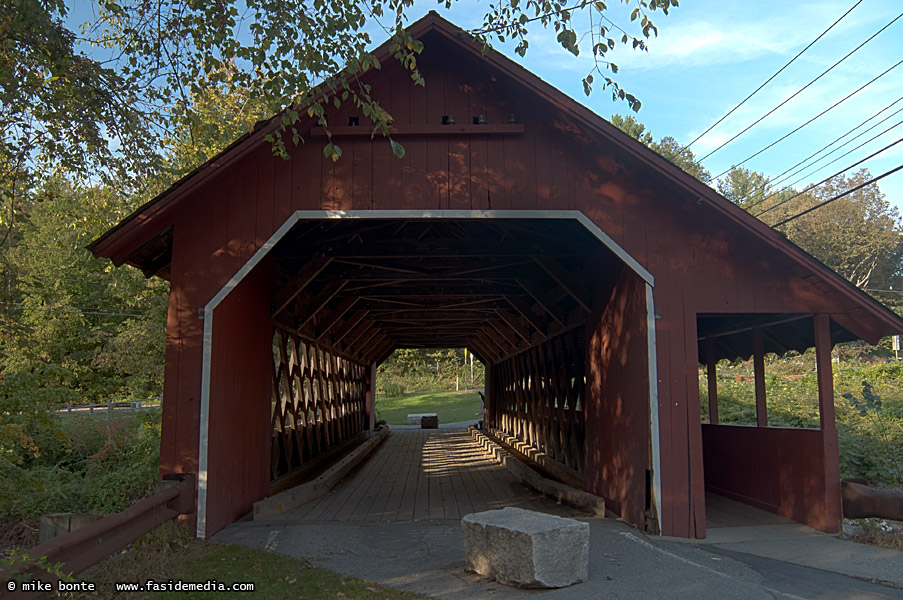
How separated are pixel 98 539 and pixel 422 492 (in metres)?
5.84

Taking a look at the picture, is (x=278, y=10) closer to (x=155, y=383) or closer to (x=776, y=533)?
(x=776, y=533)

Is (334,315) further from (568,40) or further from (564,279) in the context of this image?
(568,40)

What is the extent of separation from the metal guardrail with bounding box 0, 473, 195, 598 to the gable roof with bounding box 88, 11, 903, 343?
7.47ft

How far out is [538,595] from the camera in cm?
472

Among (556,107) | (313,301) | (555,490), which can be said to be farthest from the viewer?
(313,301)

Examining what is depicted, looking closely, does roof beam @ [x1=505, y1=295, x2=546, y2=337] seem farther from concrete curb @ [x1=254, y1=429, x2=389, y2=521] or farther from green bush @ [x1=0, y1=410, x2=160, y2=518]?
green bush @ [x1=0, y1=410, x2=160, y2=518]

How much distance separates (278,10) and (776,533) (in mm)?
6448

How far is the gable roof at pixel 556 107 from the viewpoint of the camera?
6.58 meters

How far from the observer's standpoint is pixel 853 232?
35500 mm

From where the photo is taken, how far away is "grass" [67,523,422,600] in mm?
4730

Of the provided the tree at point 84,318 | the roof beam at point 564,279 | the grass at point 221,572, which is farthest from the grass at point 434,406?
the grass at point 221,572

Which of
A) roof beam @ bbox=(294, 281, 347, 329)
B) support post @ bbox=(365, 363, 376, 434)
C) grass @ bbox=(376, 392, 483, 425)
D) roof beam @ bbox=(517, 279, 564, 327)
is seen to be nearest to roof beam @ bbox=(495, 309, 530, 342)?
roof beam @ bbox=(517, 279, 564, 327)

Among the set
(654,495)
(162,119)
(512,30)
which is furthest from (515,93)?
(654,495)

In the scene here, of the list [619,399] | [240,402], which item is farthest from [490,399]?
[240,402]
